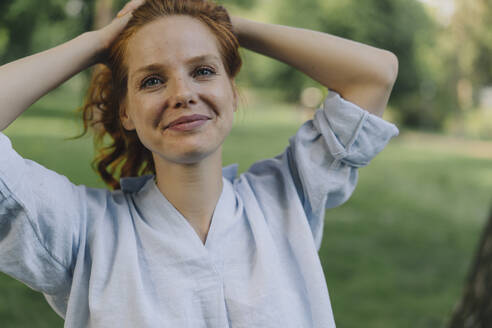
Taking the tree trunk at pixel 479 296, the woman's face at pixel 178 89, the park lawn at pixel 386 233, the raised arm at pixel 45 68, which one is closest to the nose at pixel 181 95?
the woman's face at pixel 178 89

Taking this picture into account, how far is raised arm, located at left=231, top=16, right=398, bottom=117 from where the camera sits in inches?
62.7

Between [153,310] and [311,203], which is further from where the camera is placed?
[311,203]

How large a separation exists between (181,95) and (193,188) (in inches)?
11.0

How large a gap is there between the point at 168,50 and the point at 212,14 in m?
0.20

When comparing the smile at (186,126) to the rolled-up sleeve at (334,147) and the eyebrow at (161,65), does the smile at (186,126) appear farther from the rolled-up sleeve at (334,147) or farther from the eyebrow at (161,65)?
the rolled-up sleeve at (334,147)

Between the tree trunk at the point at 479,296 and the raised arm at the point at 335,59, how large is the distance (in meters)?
1.66

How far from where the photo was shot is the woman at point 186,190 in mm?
1352

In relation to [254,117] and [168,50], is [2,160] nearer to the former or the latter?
[168,50]

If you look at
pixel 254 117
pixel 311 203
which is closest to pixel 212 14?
pixel 311 203

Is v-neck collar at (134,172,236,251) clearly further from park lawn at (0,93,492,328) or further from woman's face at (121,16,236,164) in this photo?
park lawn at (0,93,492,328)

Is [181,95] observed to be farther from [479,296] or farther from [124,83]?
[479,296]

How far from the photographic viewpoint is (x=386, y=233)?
6.37m

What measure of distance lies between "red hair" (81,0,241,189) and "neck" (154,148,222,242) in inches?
9.4

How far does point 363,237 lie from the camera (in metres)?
6.18
